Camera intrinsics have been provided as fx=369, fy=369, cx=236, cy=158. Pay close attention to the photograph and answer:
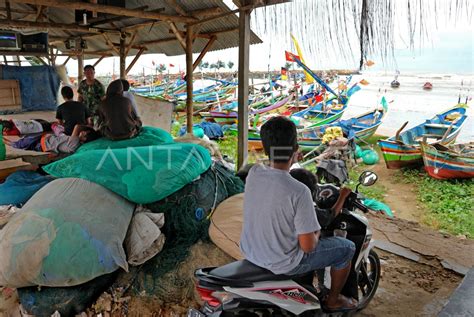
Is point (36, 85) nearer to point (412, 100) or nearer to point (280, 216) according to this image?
point (280, 216)

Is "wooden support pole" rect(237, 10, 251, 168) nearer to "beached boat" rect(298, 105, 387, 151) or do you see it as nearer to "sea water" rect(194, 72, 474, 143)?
"beached boat" rect(298, 105, 387, 151)

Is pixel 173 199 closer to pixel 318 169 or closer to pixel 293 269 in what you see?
pixel 293 269

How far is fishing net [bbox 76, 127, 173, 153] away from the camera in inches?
137

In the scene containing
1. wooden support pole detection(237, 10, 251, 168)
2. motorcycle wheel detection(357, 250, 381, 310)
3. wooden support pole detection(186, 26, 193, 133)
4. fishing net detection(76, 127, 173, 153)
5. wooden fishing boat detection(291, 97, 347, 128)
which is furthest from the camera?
wooden fishing boat detection(291, 97, 347, 128)

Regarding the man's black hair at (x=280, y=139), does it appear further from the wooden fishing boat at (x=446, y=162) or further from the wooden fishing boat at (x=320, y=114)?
the wooden fishing boat at (x=320, y=114)

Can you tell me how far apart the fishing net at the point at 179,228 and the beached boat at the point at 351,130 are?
28.1 ft

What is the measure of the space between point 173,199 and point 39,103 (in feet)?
18.7

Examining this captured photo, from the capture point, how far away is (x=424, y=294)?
2871 mm

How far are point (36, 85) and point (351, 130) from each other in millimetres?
9137

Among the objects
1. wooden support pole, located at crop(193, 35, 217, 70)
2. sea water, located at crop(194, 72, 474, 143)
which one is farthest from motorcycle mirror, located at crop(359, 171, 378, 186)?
sea water, located at crop(194, 72, 474, 143)

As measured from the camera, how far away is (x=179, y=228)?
295cm

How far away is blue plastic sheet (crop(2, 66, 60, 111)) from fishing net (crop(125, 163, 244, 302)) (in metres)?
5.50

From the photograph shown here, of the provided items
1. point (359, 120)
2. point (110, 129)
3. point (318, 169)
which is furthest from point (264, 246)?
point (359, 120)

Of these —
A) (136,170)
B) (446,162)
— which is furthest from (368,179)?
(446,162)
